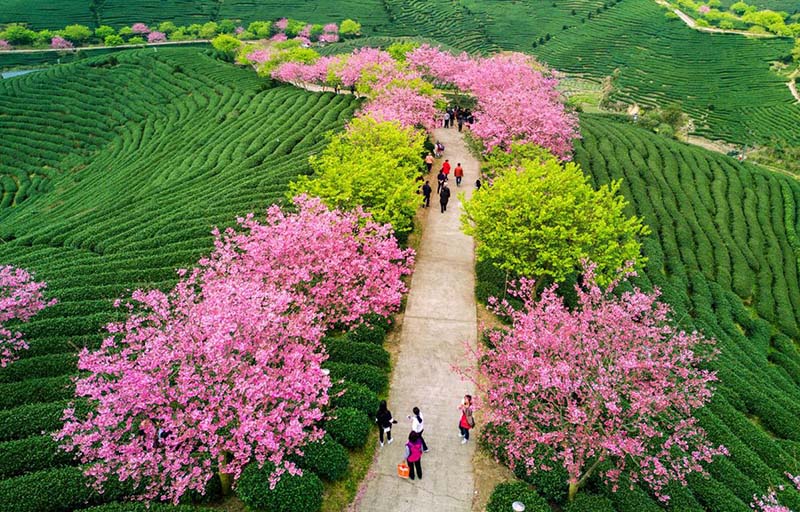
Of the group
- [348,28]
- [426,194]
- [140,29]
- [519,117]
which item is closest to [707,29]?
[348,28]

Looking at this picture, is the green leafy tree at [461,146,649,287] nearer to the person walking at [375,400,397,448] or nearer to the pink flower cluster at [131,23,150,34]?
the person walking at [375,400,397,448]

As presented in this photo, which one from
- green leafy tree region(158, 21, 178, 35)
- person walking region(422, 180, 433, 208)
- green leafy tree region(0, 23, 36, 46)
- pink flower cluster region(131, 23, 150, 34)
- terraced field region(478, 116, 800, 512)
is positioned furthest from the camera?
green leafy tree region(158, 21, 178, 35)

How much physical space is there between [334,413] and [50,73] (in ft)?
242

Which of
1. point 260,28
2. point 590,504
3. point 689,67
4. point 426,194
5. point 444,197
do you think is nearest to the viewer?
point 590,504

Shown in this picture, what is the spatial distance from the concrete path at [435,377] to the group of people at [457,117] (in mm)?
15094

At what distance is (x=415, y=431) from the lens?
12.0 m

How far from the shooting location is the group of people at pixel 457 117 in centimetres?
3825

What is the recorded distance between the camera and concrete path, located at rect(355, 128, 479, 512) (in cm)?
1197

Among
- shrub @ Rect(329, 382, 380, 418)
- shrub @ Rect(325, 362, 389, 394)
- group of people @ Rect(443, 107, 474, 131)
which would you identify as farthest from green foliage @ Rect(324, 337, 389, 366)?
group of people @ Rect(443, 107, 474, 131)

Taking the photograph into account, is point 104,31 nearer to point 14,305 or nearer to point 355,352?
point 14,305

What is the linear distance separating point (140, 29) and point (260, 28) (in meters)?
25.1

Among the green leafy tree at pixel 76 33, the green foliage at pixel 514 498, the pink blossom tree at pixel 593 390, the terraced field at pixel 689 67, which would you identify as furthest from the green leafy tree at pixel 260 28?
the green foliage at pixel 514 498

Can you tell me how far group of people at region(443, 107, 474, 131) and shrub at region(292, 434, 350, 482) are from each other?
3089 cm

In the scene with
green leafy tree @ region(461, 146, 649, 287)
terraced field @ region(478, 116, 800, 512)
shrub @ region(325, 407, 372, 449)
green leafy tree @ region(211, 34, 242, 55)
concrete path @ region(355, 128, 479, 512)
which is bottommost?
terraced field @ region(478, 116, 800, 512)
